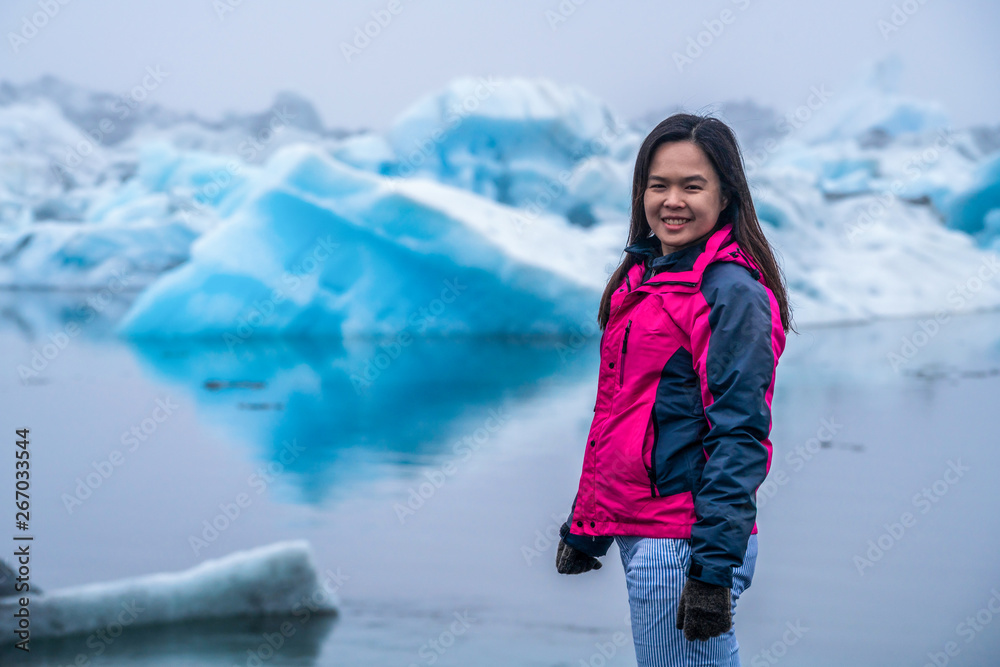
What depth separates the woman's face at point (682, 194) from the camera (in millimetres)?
976

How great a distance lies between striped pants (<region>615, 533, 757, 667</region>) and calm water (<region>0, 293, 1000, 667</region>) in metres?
0.87

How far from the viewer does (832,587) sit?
2.14m

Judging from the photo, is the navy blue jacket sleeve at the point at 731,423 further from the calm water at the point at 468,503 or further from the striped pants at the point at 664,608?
the calm water at the point at 468,503

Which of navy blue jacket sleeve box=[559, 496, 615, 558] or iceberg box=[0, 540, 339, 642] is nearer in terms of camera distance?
navy blue jacket sleeve box=[559, 496, 615, 558]

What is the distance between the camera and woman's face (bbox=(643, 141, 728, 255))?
3.20 feet

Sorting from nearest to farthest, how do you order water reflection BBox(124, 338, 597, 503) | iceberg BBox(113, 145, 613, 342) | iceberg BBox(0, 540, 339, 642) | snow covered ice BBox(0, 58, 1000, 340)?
1. iceberg BBox(0, 540, 339, 642)
2. water reflection BBox(124, 338, 597, 503)
3. iceberg BBox(113, 145, 613, 342)
4. snow covered ice BBox(0, 58, 1000, 340)

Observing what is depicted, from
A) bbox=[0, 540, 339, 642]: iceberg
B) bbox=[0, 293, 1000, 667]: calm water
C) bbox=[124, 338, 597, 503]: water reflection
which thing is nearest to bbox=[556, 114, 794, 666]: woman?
bbox=[0, 293, 1000, 667]: calm water

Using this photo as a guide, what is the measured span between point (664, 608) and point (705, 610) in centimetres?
7

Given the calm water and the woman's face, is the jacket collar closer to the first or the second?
the woman's face

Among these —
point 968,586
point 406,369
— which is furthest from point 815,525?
point 406,369

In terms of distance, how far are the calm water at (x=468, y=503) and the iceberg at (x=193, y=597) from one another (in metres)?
0.05

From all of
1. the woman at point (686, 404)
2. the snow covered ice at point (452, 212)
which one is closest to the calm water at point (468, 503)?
the woman at point (686, 404)

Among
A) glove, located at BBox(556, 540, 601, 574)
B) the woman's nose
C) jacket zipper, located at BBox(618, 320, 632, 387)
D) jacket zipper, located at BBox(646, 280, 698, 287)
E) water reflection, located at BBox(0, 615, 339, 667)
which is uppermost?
the woman's nose

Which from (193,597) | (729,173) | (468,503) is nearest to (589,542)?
(729,173)
